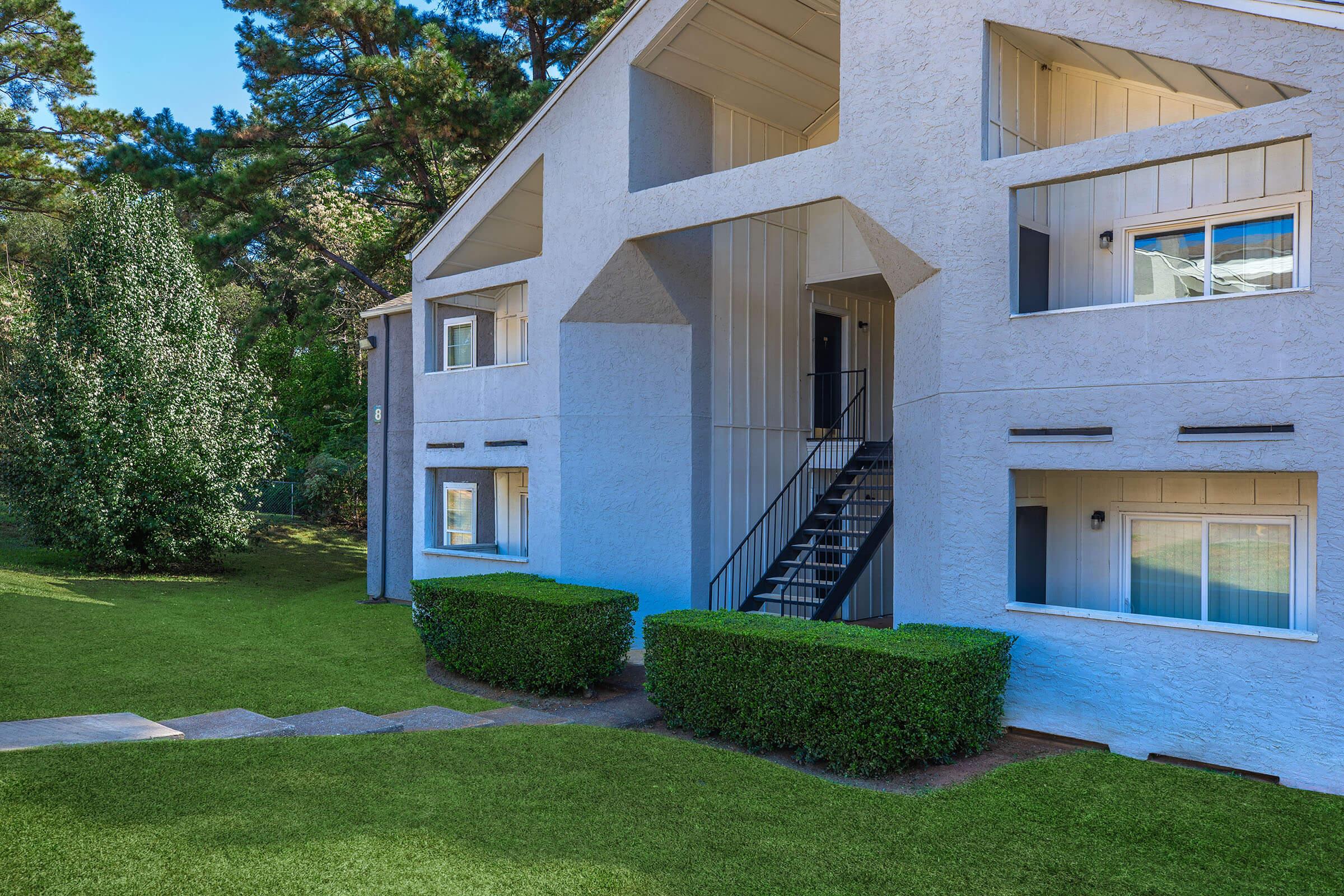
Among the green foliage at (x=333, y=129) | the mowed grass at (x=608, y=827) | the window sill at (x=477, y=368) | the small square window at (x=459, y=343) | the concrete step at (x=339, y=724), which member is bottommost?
the concrete step at (x=339, y=724)

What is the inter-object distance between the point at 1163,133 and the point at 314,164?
2121 cm

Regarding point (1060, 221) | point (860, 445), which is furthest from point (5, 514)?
point (1060, 221)

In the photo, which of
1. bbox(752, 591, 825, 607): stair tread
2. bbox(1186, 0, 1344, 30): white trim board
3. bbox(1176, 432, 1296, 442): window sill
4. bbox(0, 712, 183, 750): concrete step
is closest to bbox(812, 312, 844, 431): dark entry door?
bbox(752, 591, 825, 607): stair tread

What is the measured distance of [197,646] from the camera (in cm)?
1245

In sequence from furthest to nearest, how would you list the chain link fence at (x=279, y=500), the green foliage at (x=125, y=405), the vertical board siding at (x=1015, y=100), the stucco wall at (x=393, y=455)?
the chain link fence at (x=279, y=500)
the stucco wall at (x=393, y=455)
the green foliage at (x=125, y=405)
the vertical board siding at (x=1015, y=100)

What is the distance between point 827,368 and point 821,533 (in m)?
3.89

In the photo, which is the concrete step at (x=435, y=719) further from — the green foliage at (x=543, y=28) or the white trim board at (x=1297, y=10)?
the green foliage at (x=543, y=28)

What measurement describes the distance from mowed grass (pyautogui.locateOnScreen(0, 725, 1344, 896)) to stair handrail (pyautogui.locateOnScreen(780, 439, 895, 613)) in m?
4.41

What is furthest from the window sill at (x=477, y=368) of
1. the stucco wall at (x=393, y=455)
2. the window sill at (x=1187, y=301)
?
the window sill at (x=1187, y=301)

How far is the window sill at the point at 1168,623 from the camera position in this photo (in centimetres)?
744

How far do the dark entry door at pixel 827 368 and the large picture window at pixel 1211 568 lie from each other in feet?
20.1

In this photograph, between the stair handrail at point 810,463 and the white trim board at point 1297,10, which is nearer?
the white trim board at point 1297,10

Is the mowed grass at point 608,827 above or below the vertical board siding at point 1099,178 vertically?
below

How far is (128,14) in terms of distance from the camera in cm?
2941
